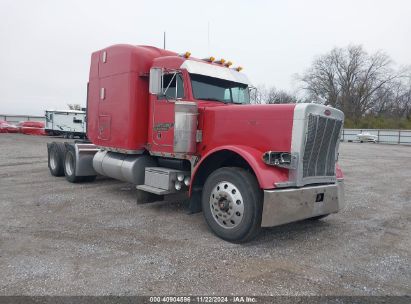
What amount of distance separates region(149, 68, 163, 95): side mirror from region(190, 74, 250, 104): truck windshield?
1.93ft

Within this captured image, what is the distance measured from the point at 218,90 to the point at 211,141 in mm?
1345

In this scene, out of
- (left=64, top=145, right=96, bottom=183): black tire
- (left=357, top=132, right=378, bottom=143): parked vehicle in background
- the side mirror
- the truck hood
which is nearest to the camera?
the truck hood

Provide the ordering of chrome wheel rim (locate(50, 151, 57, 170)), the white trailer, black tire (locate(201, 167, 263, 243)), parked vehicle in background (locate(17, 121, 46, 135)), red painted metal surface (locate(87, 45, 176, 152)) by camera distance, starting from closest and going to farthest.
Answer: black tire (locate(201, 167, 263, 243)), red painted metal surface (locate(87, 45, 176, 152)), chrome wheel rim (locate(50, 151, 57, 170)), the white trailer, parked vehicle in background (locate(17, 121, 46, 135))

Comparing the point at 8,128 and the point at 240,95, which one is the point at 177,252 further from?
the point at 8,128

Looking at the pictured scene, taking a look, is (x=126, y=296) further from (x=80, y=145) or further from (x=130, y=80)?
→ (x=80, y=145)

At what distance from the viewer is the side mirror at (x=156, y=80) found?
646 cm

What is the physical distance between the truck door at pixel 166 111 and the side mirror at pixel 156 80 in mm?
235

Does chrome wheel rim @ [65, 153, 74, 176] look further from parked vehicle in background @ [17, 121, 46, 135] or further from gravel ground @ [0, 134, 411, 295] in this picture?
parked vehicle in background @ [17, 121, 46, 135]

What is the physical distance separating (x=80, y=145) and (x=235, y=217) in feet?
20.0

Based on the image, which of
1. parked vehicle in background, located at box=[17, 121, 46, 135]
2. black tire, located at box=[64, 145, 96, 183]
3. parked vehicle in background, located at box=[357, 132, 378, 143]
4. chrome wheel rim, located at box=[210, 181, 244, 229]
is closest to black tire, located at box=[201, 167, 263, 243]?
chrome wheel rim, located at box=[210, 181, 244, 229]

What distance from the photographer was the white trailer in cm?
3275

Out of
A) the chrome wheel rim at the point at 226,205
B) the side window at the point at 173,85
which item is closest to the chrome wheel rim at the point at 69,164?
the side window at the point at 173,85

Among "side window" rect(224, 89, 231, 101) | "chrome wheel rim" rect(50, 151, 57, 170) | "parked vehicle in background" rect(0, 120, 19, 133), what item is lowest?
"parked vehicle in background" rect(0, 120, 19, 133)

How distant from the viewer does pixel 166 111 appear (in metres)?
6.83
